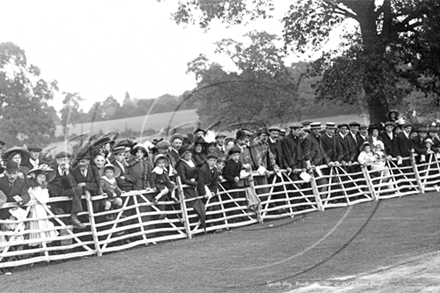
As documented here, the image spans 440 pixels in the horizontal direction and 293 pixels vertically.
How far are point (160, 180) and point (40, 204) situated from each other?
9.80 feet

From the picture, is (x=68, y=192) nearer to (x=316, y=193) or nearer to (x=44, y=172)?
(x=44, y=172)

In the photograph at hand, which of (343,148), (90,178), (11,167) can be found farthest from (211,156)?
(343,148)

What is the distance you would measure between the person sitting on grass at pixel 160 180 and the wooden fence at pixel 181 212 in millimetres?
155

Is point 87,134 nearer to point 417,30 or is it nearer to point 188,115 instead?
point 188,115

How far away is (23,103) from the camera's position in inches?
1833

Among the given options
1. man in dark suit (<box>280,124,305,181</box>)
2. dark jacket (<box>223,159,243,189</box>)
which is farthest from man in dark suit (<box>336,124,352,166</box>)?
dark jacket (<box>223,159,243,189</box>)

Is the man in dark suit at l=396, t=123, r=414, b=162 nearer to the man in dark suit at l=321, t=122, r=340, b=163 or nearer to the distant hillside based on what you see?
the man in dark suit at l=321, t=122, r=340, b=163

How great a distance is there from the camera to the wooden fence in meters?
13.1

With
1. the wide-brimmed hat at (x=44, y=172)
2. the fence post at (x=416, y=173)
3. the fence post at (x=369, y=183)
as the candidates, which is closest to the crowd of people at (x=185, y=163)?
the wide-brimmed hat at (x=44, y=172)

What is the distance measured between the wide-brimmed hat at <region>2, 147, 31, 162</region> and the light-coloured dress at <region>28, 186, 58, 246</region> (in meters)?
0.99

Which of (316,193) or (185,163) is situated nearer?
(185,163)

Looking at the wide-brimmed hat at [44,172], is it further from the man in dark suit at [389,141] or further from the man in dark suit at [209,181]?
the man in dark suit at [389,141]

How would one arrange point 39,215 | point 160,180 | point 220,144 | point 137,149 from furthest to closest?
point 220,144 < point 137,149 < point 160,180 < point 39,215

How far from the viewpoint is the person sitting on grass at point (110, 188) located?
566 inches
